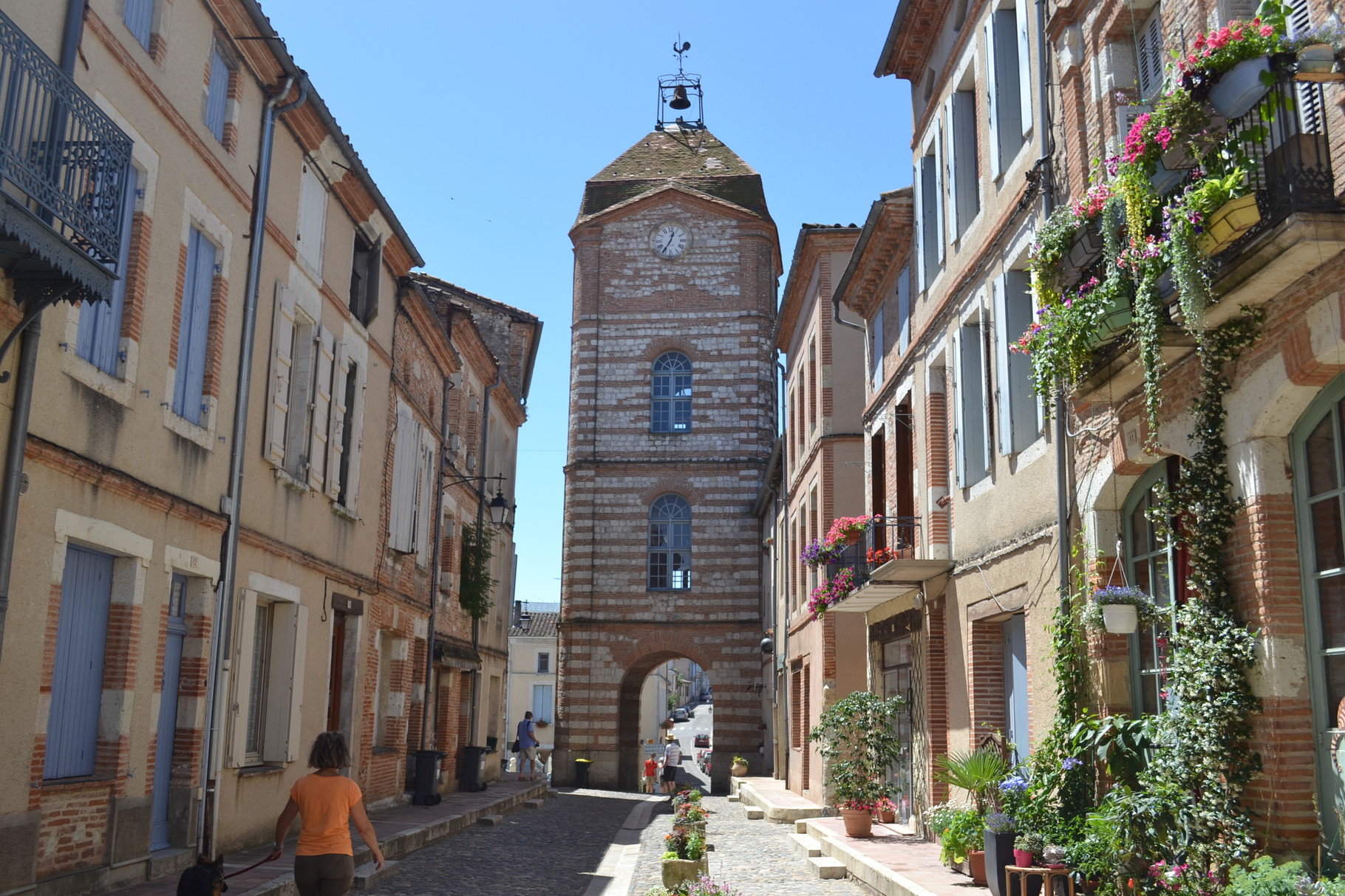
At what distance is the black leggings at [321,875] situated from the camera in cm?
660

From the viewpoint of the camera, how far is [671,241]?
33.7m

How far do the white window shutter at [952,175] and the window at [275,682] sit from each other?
7.91m

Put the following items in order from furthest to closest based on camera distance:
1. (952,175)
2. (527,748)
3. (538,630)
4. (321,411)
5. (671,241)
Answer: (538,630), (671,241), (527,748), (321,411), (952,175)

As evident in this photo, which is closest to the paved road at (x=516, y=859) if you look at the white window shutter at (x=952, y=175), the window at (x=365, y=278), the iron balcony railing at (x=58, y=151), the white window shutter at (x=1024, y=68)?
the iron balcony railing at (x=58, y=151)

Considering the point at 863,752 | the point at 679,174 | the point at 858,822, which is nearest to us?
the point at 858,822

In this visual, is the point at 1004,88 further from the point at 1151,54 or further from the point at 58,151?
the point at 58,151

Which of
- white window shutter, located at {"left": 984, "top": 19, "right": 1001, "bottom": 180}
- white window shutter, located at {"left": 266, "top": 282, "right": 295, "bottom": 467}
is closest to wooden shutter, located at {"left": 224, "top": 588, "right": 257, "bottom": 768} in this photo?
white window shutter, located at {"left": 266, "top": 282, "right": 295, "bottom": 467}

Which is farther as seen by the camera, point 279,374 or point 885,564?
point 885,564

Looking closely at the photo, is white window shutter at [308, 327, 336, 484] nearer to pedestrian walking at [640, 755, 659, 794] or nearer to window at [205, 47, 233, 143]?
window at [205, 47, 233, 143]

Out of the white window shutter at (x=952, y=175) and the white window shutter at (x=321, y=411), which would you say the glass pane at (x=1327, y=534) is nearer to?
the white window shutter at (x=952, y=175)

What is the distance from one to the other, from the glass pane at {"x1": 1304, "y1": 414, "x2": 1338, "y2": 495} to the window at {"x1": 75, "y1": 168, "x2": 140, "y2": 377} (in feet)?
25.5

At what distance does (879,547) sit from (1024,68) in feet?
22.9

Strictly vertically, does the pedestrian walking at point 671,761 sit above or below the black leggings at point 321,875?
below

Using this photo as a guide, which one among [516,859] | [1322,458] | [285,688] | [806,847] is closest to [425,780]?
[516,859]
